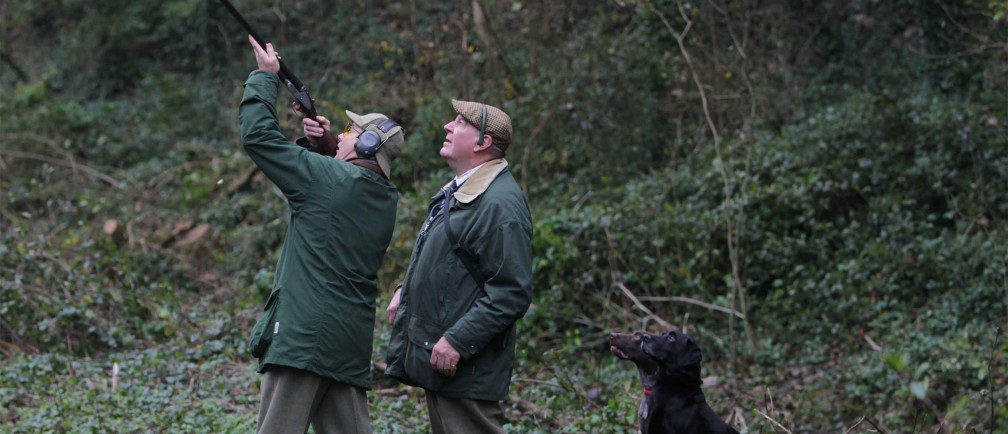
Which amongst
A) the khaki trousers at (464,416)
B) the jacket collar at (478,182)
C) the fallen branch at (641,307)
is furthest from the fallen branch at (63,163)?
the khaki trousers at (464,416)

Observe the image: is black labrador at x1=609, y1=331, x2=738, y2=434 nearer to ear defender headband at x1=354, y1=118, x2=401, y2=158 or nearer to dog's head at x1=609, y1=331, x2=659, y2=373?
dog's head at x1=609, y1=331, x2=659, y2=373

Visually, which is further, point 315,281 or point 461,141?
point 461,141

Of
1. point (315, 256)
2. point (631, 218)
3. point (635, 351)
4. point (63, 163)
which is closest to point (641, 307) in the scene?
point (631, 218)

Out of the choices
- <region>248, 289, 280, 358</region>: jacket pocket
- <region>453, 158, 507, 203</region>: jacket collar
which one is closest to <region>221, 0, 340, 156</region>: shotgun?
<region>453, 158, 507, 203</region>: jacket collar

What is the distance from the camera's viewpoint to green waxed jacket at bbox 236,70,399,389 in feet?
14.9

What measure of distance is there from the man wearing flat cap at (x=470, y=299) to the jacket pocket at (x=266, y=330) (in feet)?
1.74

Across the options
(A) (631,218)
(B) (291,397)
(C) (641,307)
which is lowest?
(C) (641,307)

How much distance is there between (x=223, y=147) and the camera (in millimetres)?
15539

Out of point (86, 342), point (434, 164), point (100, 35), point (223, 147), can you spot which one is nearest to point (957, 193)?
point (434, 164)

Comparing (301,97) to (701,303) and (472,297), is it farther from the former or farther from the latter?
(701,303)

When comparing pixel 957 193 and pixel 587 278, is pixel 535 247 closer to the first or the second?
pixel 587 278

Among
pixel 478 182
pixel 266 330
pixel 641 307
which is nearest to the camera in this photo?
pixel 266 330

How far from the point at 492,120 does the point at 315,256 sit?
0.99m

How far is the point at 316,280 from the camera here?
15.1 ft
